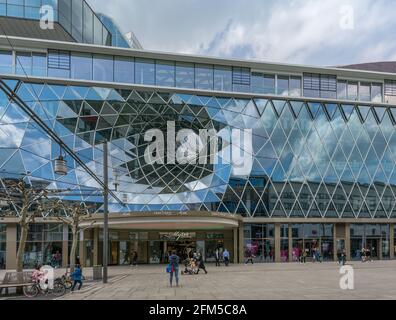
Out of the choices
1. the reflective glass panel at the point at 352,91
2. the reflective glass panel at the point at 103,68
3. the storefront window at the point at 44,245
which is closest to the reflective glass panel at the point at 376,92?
the reflective glass panel at the point at 352,91

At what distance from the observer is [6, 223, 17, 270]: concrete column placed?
42.8m

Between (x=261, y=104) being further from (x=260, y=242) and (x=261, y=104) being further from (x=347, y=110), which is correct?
(x=260, y=242)

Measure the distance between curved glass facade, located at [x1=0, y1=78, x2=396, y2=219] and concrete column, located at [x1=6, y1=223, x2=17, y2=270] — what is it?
493 cm

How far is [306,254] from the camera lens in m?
49.1

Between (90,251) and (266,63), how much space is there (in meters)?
25.8

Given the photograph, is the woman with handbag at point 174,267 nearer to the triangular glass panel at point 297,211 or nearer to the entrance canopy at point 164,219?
the entrance canopy at point 164,219

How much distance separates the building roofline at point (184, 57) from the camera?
45.5 metres

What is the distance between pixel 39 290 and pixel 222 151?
30.4 metres

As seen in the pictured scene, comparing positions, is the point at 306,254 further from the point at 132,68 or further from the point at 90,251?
the point at 132,68

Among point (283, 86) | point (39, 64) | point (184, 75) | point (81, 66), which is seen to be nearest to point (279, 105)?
point (283, 86)

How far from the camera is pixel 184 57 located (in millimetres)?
49500

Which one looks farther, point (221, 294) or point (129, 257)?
point (129, 257)
